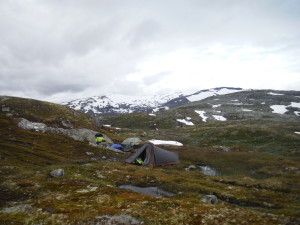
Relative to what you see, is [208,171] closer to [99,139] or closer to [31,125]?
[99,139]

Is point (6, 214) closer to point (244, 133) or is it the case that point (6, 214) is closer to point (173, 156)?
point (173, 156)

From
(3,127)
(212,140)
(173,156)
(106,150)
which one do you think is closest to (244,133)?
(212,140)

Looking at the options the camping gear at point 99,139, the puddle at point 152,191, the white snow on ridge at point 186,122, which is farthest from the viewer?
the white snow on ridge at point 186,122

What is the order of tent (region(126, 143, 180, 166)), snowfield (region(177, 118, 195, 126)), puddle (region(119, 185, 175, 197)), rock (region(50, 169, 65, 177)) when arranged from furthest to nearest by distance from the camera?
snowfield (region(177, 118, 195, 126)), tent (region(126, 143, 180, 166)), rock (region(50, 169, 65, 177)), puddle (region(119, 185, 175, 197))

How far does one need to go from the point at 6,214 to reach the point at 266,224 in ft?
72.6

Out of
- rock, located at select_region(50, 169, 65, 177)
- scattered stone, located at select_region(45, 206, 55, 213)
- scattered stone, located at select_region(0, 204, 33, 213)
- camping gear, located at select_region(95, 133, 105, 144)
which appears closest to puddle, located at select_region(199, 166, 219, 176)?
rock, located at select_region(50, 169, 65, 177)

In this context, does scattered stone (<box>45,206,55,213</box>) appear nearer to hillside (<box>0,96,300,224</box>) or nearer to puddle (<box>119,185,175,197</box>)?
hillside (<box>0,96,300,224</box>)

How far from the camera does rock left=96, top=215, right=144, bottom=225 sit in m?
17.4

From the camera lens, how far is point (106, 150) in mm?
63500

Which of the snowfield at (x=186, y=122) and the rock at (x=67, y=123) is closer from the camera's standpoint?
the rock at (x=67, y=123)

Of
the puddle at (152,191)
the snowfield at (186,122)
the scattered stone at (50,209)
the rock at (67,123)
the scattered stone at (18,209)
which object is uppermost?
the rock at (67,123)

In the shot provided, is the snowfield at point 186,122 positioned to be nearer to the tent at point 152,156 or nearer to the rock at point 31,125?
the rock at point 31,125

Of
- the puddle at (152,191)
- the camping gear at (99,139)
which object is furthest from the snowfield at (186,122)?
the puddle at (152,191)

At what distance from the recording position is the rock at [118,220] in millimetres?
17406
